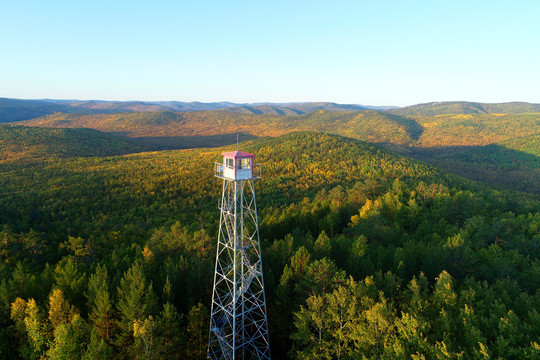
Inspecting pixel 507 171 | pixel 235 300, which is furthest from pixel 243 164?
pixel 507 171

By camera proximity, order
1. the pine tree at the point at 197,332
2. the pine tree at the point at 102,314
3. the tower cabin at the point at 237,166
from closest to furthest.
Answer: the tower cabin at the point at 237,166 < the pine tree at the point at 102,314 < the pine tree at the point at 197,332

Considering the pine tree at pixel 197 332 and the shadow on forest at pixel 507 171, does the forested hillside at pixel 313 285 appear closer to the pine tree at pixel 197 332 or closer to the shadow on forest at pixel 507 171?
the pine tree at pixel 197 332

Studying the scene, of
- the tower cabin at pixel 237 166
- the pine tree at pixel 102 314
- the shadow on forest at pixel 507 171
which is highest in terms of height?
the tower cabin at pixel 237 166

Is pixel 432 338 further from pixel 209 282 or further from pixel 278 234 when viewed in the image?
pixel 278 234

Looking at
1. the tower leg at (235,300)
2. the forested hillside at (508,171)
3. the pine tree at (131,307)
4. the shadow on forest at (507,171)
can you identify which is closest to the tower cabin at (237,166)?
the tower leg at (235,300)

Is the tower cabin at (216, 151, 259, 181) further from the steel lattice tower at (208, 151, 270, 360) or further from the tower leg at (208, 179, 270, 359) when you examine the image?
the tower leg at (208, 179, 270, 359)

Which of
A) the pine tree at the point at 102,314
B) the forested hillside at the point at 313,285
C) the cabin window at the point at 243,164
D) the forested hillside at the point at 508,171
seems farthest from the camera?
the forested hillside at the point at 508,171

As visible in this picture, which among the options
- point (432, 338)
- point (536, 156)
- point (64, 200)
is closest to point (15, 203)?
point (64, 200)

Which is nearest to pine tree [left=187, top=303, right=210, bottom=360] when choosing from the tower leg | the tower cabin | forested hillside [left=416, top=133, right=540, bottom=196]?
the tower leg

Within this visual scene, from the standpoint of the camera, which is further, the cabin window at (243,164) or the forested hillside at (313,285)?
the cabin window at (243,164)
